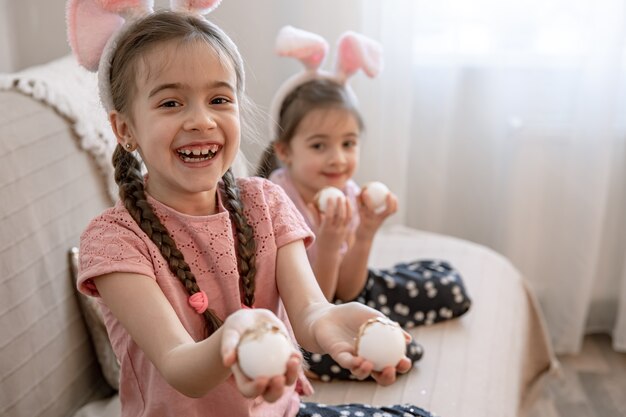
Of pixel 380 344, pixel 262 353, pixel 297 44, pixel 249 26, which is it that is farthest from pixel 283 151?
pixel 262 353

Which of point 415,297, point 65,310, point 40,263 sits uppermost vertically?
point 40,263

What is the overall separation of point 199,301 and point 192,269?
0.05 metres

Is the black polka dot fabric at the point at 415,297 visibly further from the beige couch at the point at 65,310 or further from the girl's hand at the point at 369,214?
the girl's hand at the point at 369,214

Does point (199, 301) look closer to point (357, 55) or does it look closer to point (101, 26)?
point (101, 26)

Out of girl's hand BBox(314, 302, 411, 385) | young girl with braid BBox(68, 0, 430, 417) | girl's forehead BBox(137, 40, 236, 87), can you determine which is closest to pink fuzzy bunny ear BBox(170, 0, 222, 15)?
young girl with braid BBox(68, 0, 430, 417)

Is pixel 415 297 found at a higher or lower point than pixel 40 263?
lower

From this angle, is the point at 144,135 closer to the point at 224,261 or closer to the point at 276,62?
the point at 224,261

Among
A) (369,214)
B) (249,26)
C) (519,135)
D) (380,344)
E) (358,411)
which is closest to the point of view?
(380,344)

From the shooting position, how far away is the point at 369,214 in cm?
170

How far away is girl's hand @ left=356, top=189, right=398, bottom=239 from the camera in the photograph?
5.48ft

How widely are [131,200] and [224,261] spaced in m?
0.16

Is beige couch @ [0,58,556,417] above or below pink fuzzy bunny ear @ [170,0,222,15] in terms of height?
below

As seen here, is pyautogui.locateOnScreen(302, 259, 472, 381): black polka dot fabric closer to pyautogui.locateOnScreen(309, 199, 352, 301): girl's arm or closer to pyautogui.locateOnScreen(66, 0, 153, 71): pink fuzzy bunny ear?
pyautogui.locateOnScreen(309, 199, 352, 301): girl's arm

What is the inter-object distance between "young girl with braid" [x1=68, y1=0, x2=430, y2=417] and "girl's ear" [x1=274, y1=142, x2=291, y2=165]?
0.63 m
